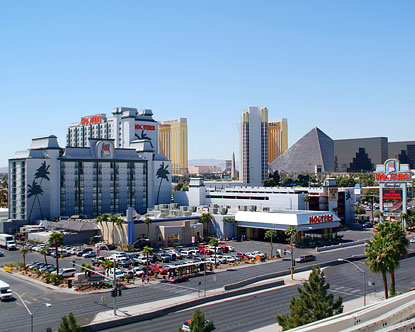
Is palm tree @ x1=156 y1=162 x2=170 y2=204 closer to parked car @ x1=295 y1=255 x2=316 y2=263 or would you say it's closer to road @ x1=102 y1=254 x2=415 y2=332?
parked car @ x1=295 y1=255 x2=316 y2=263

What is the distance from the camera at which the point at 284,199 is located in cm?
13062

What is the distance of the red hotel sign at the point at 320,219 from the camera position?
108494mm

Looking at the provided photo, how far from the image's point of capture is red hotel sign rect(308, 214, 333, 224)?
356 ft

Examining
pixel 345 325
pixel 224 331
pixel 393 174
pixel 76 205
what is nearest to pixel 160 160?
pixel 76 205

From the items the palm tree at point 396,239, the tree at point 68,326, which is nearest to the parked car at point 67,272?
the tree at point 68,326

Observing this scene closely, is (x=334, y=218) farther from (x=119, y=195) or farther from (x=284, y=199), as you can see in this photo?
(x=119, y=195)

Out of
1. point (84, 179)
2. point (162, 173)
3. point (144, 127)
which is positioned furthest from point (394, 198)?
point (144, 127)

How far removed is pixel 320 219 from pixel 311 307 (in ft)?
226

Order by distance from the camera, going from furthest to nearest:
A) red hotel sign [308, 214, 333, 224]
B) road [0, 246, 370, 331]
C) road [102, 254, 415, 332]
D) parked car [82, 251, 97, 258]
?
red hotel sign [308, 214, 333, 224] < parked car [82, 251, 97, 258] < road [0, 246, 370, 331] < road [102, 254, 415, 332]

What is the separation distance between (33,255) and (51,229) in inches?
955

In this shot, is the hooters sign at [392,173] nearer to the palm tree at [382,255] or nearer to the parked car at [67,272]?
the palm tree at [382,255]

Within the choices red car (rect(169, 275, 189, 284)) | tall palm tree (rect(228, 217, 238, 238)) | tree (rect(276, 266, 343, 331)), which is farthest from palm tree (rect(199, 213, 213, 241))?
tree (rect(276, 266, 343, 331))

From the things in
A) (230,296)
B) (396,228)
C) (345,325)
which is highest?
(396,228)

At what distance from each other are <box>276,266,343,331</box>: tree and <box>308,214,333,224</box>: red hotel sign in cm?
6434
